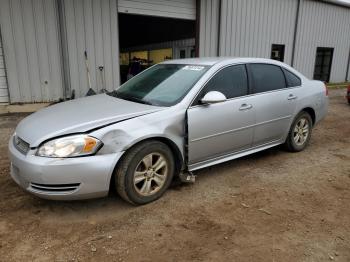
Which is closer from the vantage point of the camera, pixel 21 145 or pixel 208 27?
pixel 21 145

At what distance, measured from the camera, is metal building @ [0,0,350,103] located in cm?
796

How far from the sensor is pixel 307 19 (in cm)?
1512

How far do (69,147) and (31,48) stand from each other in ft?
20.2

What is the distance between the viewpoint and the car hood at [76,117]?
310 centimetres

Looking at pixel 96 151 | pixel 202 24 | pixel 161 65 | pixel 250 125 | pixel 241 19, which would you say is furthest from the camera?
pixel 241 19

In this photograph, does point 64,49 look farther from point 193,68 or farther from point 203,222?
point 203,222

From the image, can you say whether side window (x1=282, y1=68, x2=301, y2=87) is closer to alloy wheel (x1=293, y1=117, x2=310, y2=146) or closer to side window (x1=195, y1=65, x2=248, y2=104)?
alloy wheel (x1=293, y1=117, x2=310, y2=146)

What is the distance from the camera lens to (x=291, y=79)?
5016 millimetres

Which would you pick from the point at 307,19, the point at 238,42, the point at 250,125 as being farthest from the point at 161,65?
the point at 307,19

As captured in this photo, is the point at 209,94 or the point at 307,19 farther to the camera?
the point at 307,19

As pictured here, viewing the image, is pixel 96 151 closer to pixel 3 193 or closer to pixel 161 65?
pixel 3 193

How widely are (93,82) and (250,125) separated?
20.0ft

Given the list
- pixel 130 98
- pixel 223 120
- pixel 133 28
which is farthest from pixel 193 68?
pixel 133 28

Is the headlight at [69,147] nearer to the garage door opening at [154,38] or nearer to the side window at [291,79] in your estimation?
the side window at [291,79]
